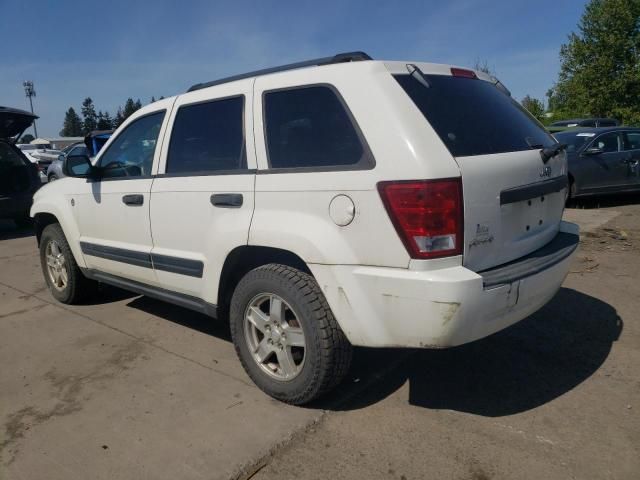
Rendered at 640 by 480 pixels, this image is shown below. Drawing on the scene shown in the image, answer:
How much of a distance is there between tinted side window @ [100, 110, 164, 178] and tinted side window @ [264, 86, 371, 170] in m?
1.23

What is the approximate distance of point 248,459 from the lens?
2.53m

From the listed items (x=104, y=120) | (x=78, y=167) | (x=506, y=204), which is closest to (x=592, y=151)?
(x=506, y=204)

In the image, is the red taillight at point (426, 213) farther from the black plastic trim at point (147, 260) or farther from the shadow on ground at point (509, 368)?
the black plastic trim at point (147, 260)

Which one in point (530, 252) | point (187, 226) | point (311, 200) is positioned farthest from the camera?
point (187, 226)

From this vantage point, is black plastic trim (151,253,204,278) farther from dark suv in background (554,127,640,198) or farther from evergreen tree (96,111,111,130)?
evergreen tree (96,111,111,130)

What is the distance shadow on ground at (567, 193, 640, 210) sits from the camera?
33.5 ft

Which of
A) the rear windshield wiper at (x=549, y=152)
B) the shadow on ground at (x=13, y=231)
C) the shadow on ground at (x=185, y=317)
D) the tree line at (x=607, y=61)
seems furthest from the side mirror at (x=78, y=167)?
the tree line at (x=607, y=61)

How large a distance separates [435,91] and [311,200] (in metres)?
0.90

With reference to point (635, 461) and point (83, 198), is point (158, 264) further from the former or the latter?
point (635, 461)

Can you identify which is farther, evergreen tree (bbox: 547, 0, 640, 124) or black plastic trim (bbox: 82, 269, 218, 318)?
evergreen tree (bbox: 547, 0, 640, 124)

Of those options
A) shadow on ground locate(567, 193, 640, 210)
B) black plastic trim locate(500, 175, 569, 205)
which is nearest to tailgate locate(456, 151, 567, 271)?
black plastic trim locate(500, 175, 569, 205)

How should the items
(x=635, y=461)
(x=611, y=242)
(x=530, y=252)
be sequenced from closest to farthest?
(x=635, y=461), (x=530, y=252), (x=611, y=242)

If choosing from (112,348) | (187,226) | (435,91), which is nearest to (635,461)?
(435,91)

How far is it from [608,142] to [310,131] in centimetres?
894
